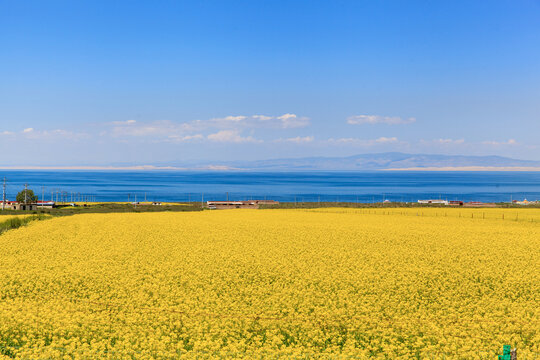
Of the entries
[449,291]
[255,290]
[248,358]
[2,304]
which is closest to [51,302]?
[2,304]

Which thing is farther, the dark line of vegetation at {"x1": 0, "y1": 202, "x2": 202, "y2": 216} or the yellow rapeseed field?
the dark line of vegetation at {"x1": 0, "y1": 202, "x2": 202, "y2": 216}

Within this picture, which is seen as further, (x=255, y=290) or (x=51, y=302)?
(x=255, y=290)

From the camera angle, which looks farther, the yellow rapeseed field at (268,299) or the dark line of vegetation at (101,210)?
the dark line of vegetation at (101,210)

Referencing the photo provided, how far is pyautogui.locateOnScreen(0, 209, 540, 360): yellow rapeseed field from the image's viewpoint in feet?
49.4

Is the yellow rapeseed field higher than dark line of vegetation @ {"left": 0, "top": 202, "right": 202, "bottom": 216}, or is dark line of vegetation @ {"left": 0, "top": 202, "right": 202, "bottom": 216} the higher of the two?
the yellow rapeseed field

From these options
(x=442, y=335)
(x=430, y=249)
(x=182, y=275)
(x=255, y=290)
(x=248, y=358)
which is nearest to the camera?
(x=248, y=358)

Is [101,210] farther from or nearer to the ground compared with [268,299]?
nearer to the ground

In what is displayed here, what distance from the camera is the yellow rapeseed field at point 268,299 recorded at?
15055 millimetres

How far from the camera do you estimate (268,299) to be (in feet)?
64.8

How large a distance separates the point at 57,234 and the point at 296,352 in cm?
3302

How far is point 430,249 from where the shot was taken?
109 feet

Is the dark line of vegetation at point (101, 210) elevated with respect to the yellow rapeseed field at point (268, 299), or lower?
lower

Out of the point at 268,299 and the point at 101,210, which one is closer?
the point at 268,299

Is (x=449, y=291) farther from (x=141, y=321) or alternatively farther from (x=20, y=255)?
(x=20, y=255)
